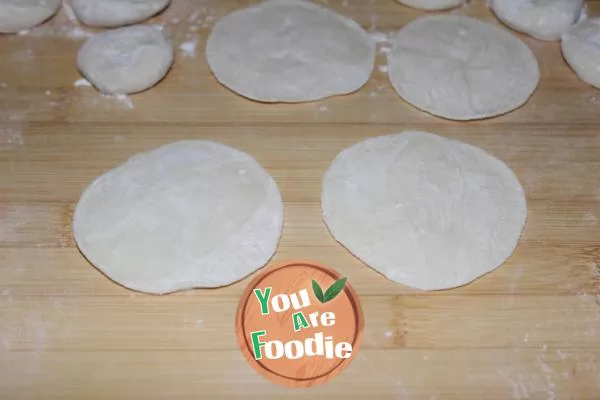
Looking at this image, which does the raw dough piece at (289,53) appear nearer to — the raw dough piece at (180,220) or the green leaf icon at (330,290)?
the raw dough piece at (180,220)

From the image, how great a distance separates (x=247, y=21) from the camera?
1603 mm

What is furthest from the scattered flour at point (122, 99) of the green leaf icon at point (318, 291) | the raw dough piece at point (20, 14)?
the green leaf icon at point (318, 291)

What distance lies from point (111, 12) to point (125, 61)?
0.59 ft

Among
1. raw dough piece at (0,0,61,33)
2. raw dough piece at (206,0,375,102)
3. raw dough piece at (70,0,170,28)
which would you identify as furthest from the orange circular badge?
raw dough piece at (0,0,61,33)

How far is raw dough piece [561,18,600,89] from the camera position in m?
1.53

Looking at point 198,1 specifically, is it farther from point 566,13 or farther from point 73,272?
point 566,13

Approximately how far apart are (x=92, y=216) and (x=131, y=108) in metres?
0.30

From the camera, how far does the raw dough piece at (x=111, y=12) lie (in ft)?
5.15

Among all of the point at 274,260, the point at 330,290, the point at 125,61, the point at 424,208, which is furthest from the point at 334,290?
the point at 125,61

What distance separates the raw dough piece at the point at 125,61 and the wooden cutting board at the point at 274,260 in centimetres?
4

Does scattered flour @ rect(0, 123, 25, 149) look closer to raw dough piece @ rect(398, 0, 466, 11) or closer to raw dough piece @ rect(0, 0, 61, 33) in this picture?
raw dough piece @ rect(0, 0, 61, 33)

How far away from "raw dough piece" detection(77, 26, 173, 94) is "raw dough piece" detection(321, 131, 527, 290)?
0.47 meters

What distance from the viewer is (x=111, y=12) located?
1.57m

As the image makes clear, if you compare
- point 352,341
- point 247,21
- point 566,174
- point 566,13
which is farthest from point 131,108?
point 566,13
